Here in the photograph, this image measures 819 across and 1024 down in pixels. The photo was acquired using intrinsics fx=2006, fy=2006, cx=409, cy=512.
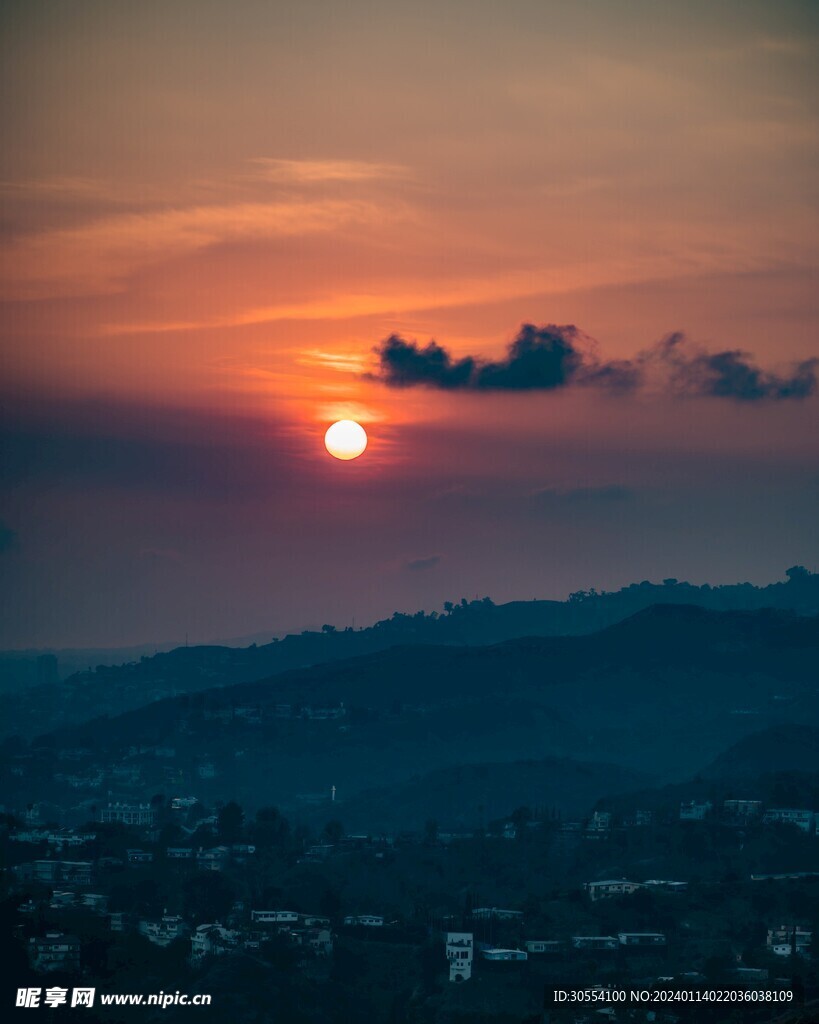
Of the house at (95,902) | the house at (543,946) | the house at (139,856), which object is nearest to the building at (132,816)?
the house at (139,856)

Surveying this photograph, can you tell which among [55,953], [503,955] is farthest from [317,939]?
[55,953]

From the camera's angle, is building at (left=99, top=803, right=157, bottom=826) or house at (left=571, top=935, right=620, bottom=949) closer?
house at (left=571, top=935, right=620, bottom=949)

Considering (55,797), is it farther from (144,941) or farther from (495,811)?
(144,941)

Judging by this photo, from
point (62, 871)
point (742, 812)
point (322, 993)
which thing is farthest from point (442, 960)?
point (742, 812)

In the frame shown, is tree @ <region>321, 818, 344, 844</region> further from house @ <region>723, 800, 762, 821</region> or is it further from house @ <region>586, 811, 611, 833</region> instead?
house @ <region>723, 800, 762, 821</region>

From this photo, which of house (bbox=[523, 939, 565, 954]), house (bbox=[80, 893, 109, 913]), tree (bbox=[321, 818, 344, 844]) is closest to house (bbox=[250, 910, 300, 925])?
house (bbox=[80, 893, 109, 913])

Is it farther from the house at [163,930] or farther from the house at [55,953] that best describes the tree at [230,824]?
the house at [55,953]

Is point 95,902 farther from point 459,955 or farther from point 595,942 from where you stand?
point 595,942

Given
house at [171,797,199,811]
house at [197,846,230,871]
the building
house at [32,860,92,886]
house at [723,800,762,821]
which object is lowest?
house at [32,860,92,886]
